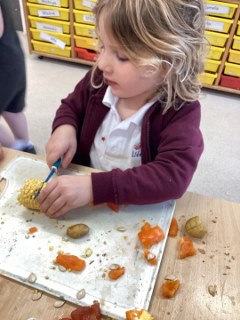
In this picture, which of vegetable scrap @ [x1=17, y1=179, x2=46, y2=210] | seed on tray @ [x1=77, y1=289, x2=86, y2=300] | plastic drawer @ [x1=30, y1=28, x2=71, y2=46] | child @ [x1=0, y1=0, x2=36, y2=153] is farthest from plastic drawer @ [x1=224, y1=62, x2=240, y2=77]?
seed on tray @ [x1=77, y1=289, x2=86, y2=300]

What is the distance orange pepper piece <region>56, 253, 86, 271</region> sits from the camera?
0.45 metres

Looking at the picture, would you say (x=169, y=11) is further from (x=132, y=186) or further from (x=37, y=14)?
(x=37, y=14)

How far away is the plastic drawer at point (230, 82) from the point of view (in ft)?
5.92

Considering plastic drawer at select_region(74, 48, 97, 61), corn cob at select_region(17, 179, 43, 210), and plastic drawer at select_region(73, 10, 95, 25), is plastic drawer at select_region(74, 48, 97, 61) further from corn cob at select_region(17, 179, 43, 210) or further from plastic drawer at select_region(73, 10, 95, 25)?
corn cob at select_region(17, 179, 43, 210)

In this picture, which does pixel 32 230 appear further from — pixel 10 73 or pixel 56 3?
pixel 56 3

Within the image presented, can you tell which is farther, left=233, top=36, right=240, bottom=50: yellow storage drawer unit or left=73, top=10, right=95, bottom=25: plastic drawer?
left=73, top=10, right=95, bottom=25: plastic drawer

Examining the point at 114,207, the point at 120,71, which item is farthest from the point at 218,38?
the point at 114,207

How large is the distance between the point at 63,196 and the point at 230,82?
5.23ft

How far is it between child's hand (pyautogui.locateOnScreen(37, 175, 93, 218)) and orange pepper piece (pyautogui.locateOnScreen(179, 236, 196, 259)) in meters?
0.17

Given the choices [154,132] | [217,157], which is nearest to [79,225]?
[154,132]

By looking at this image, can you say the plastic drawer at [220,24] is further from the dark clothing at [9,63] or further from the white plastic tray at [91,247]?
the white plastic tray at [91,247]

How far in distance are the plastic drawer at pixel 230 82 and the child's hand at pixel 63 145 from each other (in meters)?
1.40

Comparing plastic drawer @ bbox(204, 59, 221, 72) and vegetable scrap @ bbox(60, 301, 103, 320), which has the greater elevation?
vegetable scrap @ bbox(60, 301, 103, 320)

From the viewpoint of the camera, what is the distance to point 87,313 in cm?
41
